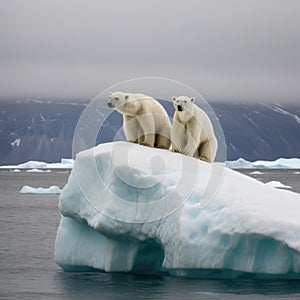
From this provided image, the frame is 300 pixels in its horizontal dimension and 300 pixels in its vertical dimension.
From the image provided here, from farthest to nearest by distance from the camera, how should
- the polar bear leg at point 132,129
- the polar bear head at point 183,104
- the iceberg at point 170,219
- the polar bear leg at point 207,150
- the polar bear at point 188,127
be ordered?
the polar bear leg at point 207,150
the polar bear leg at point 132,129
the polar bear at point 188,127
the polar bear head at point 183,104
the iceberg at point 170,219

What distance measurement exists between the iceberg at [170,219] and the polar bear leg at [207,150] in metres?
0.66

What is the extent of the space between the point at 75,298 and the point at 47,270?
4475 mm

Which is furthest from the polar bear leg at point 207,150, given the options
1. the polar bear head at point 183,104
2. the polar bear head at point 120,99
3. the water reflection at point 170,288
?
the water reflection at point 170,288

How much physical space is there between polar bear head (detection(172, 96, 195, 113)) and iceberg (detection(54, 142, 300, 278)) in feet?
2.90

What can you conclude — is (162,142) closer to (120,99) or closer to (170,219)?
(120,99)

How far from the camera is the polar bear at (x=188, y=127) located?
16422mm

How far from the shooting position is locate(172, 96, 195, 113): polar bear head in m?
16.3

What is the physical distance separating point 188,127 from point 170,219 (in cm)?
213

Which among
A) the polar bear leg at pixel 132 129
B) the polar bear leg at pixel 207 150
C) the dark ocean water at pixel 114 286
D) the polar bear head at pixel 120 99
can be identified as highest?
the polar bear head at pixel 120 99

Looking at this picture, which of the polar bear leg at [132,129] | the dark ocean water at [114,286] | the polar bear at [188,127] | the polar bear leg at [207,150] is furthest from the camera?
the polar bear leg at [207,150]

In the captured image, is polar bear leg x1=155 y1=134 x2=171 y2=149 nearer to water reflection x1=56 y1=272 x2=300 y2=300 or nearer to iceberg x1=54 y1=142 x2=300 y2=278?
iceberg x1=54 y1=142 x2=300 y2=278

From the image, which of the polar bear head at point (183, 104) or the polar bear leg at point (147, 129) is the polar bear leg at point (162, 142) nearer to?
the polar bear leg at point (147, 129)

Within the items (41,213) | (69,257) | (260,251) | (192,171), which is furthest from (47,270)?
(41,213)

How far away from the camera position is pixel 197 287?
581 inches
